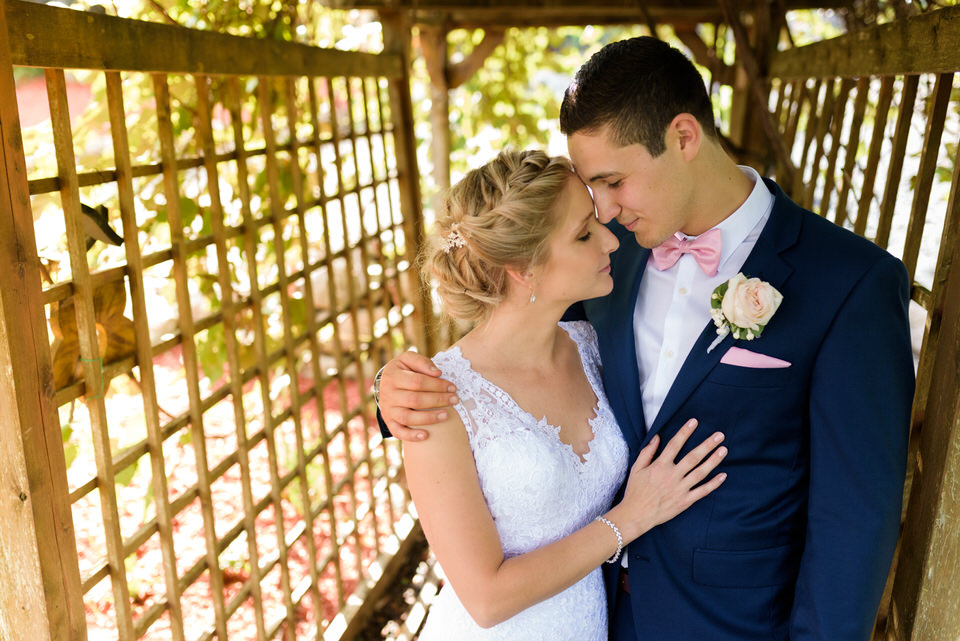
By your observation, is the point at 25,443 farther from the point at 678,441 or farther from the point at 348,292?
the point at 348,292

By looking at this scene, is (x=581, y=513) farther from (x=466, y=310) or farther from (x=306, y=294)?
(x=306, y=294)

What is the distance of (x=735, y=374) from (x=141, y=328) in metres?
1.27

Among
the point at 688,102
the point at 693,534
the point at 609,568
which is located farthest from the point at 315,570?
the point at 688,102

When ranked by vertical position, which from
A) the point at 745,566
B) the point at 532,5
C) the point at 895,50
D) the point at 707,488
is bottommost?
the point at 745,566

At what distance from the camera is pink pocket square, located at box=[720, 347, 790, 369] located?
4.96 ft

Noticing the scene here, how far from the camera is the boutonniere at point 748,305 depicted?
1.43 metres

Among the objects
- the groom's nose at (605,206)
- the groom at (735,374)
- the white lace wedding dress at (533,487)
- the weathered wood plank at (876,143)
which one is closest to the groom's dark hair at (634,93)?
the groom at (735,374)

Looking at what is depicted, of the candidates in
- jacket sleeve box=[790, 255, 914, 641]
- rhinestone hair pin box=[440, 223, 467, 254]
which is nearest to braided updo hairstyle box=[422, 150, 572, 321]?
rhinestone hair pin box=[440, 223, 467, 254]

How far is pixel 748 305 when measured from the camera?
144 centimetres

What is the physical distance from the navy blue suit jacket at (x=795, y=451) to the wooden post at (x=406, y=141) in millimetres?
2114

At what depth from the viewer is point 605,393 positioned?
1894 millimetres

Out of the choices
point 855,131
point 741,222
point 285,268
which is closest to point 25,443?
point 285,268

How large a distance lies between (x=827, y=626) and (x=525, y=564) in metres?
0.56

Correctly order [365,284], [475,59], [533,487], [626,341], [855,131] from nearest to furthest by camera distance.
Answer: [533,487] → [626,341] → [855,131] → [365,284] → [475,59]
